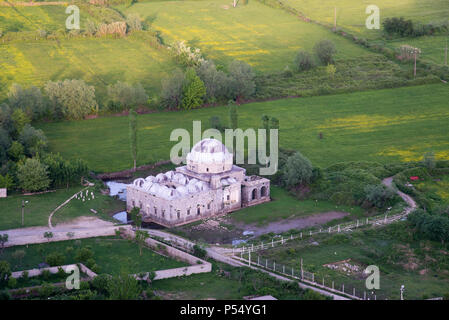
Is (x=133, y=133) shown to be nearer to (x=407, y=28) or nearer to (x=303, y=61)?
(x=303, y=61)

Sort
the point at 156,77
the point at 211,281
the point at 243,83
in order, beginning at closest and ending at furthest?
the point at 211,281, the point at 243,83, the point at 156,77

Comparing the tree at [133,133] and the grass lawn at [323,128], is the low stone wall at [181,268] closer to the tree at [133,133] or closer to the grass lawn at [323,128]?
the tree at [133,133]

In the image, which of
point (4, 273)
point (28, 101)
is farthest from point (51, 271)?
point (28, 101)

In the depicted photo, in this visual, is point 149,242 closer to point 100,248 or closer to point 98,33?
point 100,248

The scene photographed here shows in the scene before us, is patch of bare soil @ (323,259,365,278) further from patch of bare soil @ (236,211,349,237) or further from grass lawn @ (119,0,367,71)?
grass lawn @ (119,0,367,71)

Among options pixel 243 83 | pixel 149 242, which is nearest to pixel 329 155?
pixel 243 83

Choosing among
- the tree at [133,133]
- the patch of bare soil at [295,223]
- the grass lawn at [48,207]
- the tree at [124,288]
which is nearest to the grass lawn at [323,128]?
the tree at [133,133]
